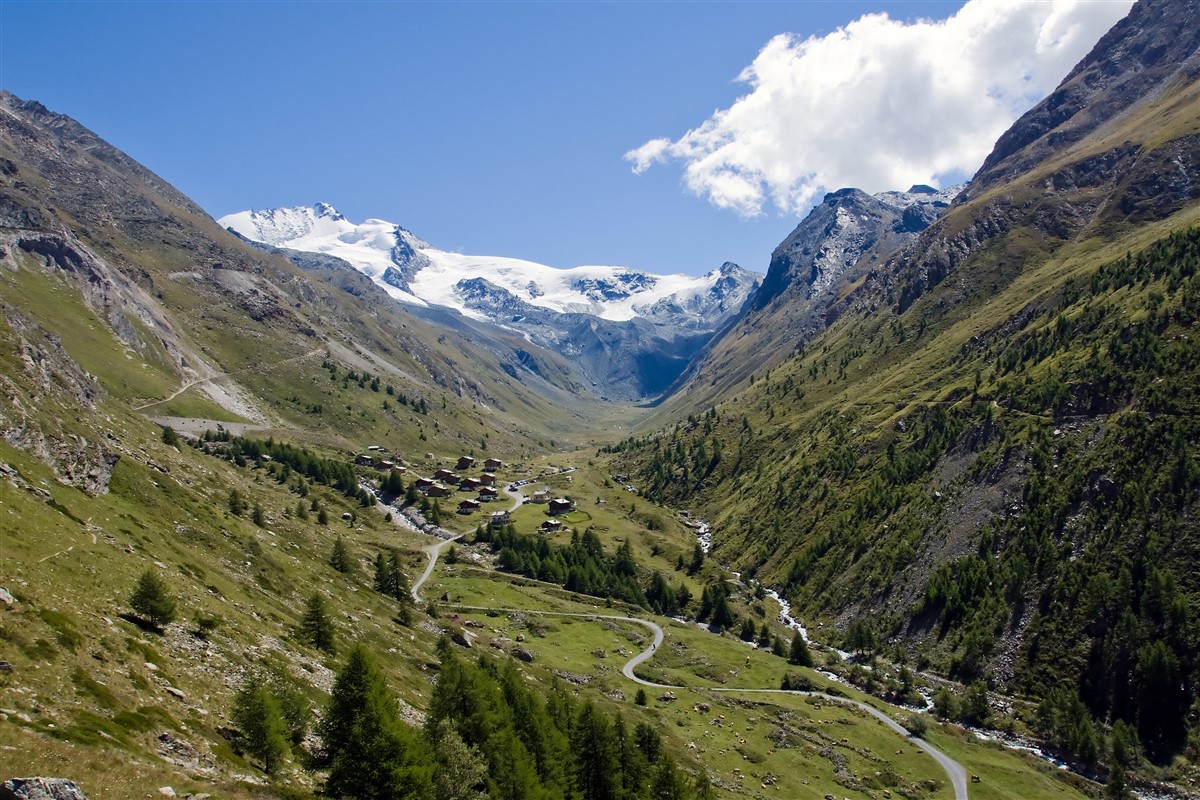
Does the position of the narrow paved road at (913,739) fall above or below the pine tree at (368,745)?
below

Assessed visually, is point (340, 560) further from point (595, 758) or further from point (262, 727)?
point (262, 727)

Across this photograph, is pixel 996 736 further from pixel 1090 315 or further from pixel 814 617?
pixel 1090 315

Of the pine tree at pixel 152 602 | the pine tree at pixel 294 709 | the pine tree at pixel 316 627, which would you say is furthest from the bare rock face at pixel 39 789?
the pine tree at pixel 316 627

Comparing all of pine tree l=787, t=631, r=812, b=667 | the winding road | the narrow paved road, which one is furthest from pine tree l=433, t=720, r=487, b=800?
pine tree l=787, t=631, r=812, b=667

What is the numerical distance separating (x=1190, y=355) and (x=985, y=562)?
218 ft

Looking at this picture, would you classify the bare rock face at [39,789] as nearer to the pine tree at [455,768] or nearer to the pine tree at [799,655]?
the pine tree at [455,768]

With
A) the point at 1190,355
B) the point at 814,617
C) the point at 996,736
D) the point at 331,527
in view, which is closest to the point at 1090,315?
the point at 1190,355

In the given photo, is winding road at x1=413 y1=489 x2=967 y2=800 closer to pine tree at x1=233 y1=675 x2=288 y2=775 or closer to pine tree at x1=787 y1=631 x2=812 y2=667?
pine tree at x1=787 y1=631 x2=812 y2=667

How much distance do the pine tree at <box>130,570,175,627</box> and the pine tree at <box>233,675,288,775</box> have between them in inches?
473

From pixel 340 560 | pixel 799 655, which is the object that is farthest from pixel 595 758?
pixel 799 655

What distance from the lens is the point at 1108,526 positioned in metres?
131

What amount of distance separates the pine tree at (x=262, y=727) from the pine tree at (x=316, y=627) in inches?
948

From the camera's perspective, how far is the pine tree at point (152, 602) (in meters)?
46.7

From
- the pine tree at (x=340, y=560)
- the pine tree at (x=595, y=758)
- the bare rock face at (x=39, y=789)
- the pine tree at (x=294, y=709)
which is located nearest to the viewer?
the bare rock face at (x=39, y=789)
